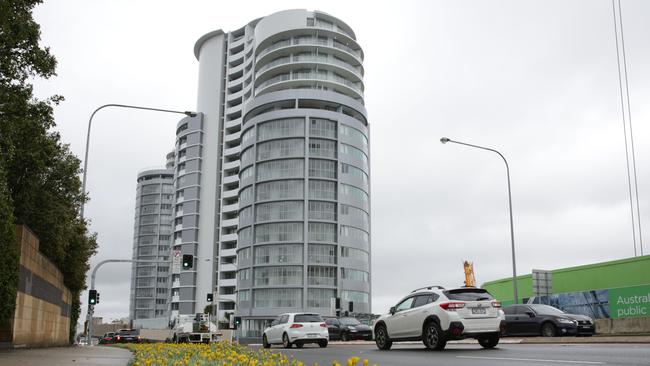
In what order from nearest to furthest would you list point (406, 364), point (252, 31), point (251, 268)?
point (406, 364) < point (251, 268) < point (252, 31)

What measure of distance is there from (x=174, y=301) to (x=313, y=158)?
1952 inches

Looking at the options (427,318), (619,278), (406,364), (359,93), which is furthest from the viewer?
(359,93)

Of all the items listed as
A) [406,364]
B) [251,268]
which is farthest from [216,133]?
[406,364]

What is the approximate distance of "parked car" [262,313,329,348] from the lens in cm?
2422

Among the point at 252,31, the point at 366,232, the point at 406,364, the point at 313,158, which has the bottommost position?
the point at 406,364

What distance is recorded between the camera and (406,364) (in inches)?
458

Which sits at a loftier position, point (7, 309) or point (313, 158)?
point (313, 158)

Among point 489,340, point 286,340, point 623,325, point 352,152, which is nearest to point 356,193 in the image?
point 352,152

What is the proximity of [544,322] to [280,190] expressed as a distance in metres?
67.2

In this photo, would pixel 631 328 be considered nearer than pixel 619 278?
Yes

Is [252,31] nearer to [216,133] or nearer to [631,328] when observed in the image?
[216,133]

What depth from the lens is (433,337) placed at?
1589 centimetres

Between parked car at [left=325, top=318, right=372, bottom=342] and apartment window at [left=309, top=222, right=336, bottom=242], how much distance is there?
164 ft

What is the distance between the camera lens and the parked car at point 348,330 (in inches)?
1417
